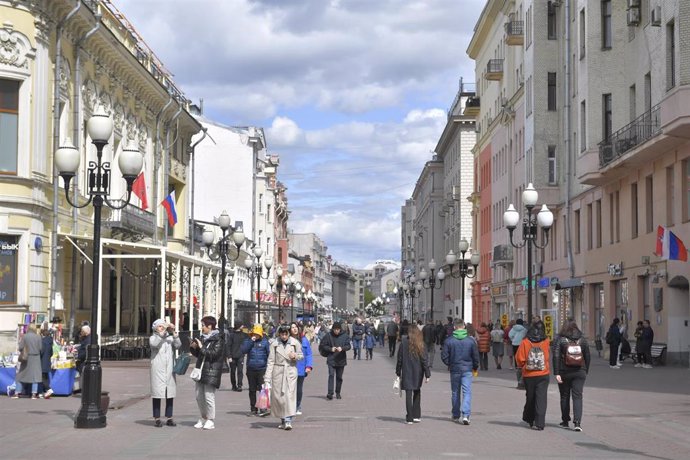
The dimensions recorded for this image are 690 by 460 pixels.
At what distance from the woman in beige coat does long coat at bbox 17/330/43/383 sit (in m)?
6.78

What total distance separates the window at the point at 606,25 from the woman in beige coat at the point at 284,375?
27635 mm

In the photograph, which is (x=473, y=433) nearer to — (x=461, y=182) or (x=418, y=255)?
(x=461, y=182)

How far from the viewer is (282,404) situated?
17531mm

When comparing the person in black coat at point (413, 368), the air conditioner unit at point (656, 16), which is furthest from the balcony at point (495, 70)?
the person in black coat at point (413, 368)

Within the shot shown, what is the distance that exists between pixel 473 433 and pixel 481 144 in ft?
211

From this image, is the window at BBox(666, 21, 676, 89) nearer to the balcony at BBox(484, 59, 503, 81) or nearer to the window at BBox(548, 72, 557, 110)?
the window at BBox(548, 72, 557, 110)

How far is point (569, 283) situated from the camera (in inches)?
1882

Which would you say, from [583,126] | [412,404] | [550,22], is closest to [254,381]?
[412,404]

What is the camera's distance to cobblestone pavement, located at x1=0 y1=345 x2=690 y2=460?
47.5 feet

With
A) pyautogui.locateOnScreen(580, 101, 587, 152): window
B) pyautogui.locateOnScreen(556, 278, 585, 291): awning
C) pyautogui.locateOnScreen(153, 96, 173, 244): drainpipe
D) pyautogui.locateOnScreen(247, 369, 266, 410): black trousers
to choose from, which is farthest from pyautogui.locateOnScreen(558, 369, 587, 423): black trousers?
pyautogui.locateOnScreen(153, 96, 173, 244): drainpipe

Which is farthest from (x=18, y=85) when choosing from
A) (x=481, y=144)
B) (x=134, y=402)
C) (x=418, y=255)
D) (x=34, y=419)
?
(x=418, y=255)

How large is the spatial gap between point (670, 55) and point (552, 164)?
1750 centimetres

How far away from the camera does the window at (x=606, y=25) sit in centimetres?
4281

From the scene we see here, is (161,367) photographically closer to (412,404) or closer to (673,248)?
(412,404)
